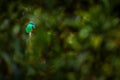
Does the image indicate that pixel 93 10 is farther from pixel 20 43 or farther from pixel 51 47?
pixel 20 43

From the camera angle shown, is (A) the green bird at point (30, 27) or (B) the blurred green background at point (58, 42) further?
(A) the green bird at point (30, 27)

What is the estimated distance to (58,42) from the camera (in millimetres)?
2455

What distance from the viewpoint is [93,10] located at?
8.21 ft

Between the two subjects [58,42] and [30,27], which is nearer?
[30,27]

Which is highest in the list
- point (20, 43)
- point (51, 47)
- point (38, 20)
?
point (38, 20)

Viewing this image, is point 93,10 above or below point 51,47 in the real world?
above

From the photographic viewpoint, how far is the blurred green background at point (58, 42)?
2016 millimetres

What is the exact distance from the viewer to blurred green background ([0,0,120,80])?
79.4 inches

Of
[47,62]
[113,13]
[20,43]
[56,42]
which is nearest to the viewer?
[20,43]

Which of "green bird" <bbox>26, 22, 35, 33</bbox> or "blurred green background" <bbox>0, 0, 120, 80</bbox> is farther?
"green bird" <bbox>26, 22, 35, 33</bbox>

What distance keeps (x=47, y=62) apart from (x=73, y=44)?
0.22 m

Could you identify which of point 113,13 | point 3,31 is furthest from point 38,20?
point 113,13

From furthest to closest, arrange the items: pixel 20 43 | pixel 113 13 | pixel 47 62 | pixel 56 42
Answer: pixel 113 13, pixel 56 42, pixel 47 62, pixel 20 43

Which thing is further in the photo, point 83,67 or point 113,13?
point 113,13
